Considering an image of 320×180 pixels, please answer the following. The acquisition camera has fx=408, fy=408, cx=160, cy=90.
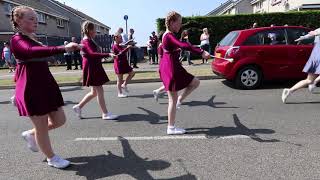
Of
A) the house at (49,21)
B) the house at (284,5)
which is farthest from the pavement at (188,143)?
the house at (284,5)

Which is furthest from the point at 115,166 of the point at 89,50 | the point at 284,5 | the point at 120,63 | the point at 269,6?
the point at 269,6

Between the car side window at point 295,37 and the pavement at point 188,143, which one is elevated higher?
the car side window at point 295,37

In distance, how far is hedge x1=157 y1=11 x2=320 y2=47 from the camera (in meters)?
23.3

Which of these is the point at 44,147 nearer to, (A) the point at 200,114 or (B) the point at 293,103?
(A) the point at 200,114

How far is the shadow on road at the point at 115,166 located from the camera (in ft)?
15.4

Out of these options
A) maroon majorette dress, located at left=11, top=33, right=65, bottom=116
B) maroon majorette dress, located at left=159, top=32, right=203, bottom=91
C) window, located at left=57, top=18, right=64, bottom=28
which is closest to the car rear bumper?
maroon majorette dress, located at left=159, top=32, right=203, bottom=91

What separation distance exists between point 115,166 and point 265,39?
6.83m

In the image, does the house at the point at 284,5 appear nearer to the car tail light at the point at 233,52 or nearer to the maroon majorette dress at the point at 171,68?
the car tail light at the point at 233,52

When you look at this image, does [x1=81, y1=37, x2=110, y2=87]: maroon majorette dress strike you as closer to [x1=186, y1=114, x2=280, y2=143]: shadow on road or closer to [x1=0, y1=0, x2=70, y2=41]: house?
[x1=186, y1=114, x2=280, y2=143]: shadow on road

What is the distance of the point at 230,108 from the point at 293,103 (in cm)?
134

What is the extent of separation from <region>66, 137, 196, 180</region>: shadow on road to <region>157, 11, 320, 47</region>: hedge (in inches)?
731

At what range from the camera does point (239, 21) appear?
77.5 ft

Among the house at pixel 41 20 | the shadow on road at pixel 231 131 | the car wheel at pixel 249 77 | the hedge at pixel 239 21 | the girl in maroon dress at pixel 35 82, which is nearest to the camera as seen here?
the girl in maroon dress at pixel 35 82

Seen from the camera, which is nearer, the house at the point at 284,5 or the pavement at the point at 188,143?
the pavement at the point at 188,143
